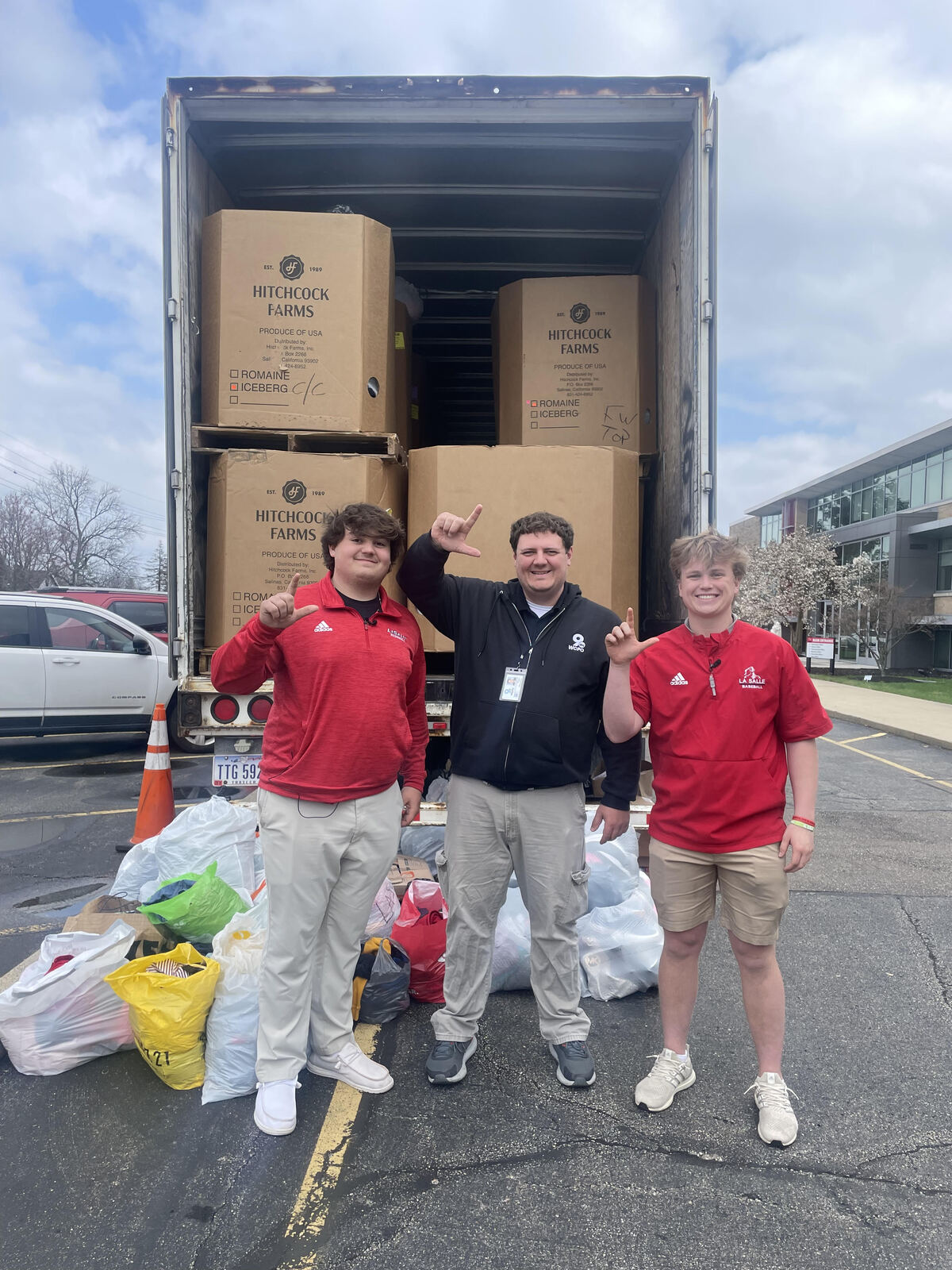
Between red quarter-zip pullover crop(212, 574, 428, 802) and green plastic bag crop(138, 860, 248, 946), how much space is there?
95 cm

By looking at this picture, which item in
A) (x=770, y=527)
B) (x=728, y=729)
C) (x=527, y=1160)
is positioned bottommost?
(x=527, y=1160)

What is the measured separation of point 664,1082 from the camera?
95.4 inches

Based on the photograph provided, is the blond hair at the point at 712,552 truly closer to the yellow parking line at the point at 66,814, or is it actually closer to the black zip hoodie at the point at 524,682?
the black zip hoodie at the point at 524,682

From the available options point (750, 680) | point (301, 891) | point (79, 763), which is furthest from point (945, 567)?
point (301, 891)

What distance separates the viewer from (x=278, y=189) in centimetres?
476

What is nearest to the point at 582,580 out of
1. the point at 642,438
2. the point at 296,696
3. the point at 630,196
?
the point at 642,438

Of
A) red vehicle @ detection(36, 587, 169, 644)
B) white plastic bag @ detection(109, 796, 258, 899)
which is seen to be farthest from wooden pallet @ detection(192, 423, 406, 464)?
red vehicle @ detection(36, 587, 169, 644)

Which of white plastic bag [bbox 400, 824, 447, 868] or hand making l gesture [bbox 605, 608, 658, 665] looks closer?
hand making l gesture [bbox 605, 608, 658, 665]

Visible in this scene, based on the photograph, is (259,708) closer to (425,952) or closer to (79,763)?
(425,952)

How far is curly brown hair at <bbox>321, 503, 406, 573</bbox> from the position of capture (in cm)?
238

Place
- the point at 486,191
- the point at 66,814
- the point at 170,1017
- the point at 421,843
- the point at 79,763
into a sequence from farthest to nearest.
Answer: the point at 79,763, the point at 66,814, the point at 486,191, the point at 421,843, the point at 170,1017

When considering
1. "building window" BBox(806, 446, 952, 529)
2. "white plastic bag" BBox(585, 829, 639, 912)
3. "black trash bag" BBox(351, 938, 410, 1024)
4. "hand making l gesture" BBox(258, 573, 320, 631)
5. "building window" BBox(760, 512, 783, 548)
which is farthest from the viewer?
"building window" BBox(760, 512, 783, 548)

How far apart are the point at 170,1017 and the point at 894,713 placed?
14.9 m

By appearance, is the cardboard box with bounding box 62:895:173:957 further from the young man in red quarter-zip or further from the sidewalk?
the sidewalk
